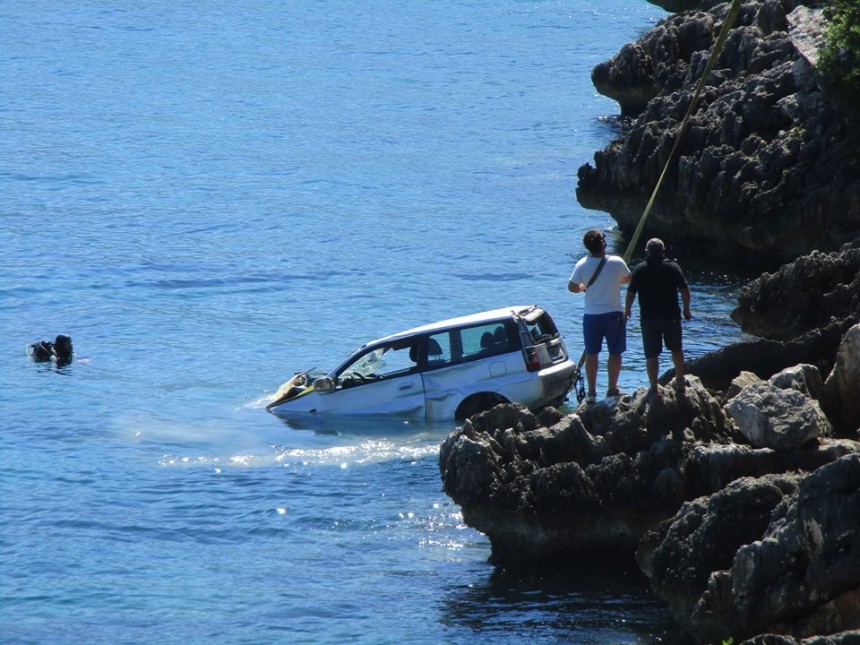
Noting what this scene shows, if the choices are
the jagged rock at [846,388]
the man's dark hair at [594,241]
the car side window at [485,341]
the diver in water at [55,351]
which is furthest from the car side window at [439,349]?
the diver in water at [55,351]

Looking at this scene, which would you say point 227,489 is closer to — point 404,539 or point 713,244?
point 404,539

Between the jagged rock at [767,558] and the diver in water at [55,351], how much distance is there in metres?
18.2

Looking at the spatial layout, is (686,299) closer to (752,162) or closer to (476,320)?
(476,320)

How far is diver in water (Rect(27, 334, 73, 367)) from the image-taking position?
101 feet

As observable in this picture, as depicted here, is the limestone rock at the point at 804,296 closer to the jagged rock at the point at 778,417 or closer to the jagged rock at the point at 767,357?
the jagged rock at the point at 767,357

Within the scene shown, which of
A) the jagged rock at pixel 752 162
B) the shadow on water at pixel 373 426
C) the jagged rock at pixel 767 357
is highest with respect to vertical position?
the jagged rock at pixel 752 162

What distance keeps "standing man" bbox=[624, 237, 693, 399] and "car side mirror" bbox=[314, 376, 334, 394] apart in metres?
7.99

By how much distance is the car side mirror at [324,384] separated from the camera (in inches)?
952

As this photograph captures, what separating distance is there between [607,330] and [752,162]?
1579cm

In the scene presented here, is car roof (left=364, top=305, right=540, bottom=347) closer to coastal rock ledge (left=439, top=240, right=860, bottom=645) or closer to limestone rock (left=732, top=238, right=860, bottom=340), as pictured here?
limestone rock (left=732, top=238, right=860, bottom=340)

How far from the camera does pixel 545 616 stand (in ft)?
53.7

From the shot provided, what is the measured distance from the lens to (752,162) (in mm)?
32969

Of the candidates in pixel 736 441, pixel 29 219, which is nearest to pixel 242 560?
pixel 736 441

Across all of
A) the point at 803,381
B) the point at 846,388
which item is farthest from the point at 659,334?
the point at 846,388
